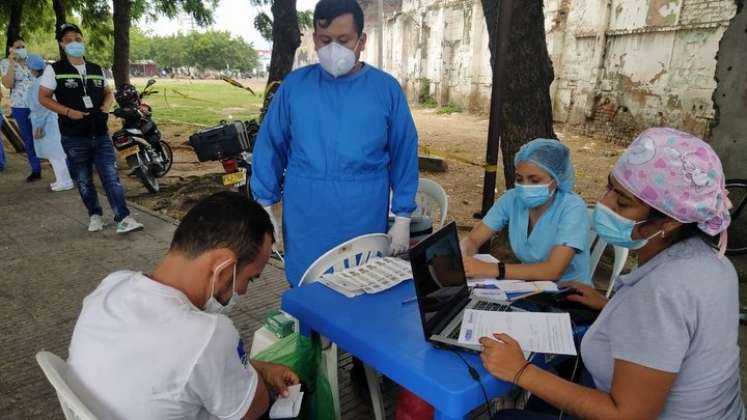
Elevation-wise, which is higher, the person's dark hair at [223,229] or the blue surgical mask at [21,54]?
the blue surgical mask at [21,54]

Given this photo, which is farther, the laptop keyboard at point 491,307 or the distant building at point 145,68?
the distant building at point 145,68

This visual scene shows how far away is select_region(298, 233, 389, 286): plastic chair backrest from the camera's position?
2002 mm

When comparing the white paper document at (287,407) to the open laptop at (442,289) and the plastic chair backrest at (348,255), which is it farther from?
the plastic chair backrest at (348,255)

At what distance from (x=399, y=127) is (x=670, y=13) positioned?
10075 mm

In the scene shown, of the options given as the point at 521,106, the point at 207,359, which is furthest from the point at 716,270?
the point at 521,106

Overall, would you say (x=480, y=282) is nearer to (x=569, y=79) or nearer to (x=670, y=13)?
(x=670, y=13)

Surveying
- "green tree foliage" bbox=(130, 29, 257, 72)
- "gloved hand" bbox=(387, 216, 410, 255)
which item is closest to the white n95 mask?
"gloved hand" bbox=(387, 216, 410, 255)

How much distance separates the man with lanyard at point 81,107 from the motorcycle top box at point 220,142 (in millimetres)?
787

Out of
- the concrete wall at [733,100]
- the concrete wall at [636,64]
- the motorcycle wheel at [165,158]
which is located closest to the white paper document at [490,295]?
the concrete wall at [733,100]

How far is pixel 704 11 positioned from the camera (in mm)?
9008

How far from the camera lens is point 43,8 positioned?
1460 centimetres

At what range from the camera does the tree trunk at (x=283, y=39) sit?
5613 millimetres

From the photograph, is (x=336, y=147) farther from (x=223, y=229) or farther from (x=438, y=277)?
(x=223, y=229)

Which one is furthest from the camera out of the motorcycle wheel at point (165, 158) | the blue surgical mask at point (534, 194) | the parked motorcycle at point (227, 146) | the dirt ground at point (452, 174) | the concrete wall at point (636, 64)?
the concrete wall at point (636, 64)
